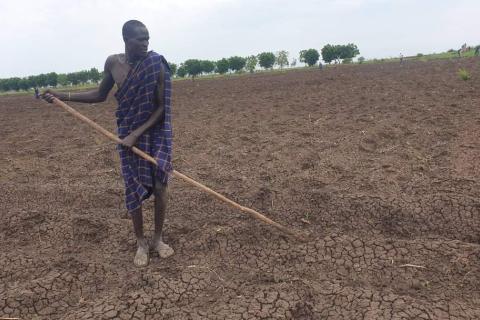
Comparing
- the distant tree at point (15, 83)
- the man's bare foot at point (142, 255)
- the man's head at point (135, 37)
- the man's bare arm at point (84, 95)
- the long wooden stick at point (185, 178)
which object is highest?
the distant tree at point (15, 83)

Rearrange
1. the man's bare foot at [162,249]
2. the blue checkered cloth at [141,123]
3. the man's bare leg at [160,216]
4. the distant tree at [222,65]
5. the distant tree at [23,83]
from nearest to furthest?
1. the blue checkered cloth at [141,123]
2. the man's bare leg at [160,216]
3. the man's bare foot at [162,249]
4. the distant tree at [23,83]
5. the distant tree at [222,65]

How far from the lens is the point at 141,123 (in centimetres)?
298

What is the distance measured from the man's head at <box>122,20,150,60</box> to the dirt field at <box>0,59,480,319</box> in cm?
162

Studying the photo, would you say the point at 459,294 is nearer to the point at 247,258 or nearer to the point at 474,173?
the point at 247,258

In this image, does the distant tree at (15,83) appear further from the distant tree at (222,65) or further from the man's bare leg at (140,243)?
the man's bare leg at (140,243)

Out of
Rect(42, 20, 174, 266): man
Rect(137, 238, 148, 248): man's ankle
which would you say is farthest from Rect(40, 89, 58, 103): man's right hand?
Rect(137, 238, 148, 248): man's ankle

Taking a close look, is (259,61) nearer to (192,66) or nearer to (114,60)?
(192,66)

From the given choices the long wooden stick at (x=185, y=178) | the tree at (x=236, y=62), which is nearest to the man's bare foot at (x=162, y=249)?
the long wooden stick at (x=185, y=178)

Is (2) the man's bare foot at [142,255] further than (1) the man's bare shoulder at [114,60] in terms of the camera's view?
Yes

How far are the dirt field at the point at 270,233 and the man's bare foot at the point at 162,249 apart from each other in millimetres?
68

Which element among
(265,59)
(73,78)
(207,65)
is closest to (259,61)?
(265,59)

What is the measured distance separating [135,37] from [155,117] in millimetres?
574

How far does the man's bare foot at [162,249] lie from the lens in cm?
323

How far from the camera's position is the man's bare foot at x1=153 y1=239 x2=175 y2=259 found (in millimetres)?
3229
